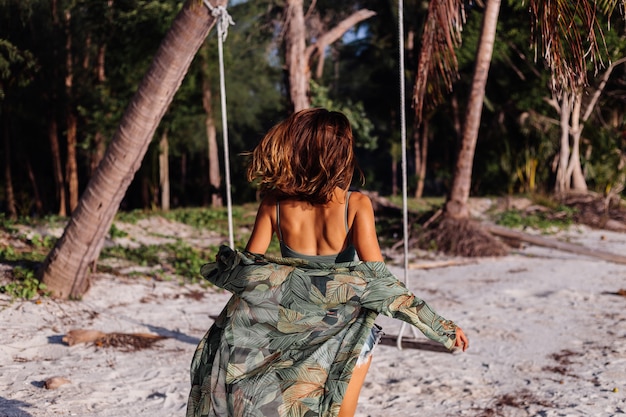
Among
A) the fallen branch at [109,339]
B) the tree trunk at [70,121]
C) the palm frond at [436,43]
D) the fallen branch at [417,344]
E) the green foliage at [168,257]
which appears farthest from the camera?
the tree trunk at [70,121]

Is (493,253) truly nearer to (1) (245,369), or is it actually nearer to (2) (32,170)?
(1) (245,369)

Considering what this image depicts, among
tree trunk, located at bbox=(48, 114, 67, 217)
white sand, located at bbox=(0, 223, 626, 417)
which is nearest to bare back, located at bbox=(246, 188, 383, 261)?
white sand, located at bbox=(0, 223, 626, 417)

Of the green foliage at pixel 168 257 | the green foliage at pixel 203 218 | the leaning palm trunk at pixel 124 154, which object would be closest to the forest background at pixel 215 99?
the green foliage at pixel 203 218

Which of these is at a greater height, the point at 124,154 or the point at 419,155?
the point at 419,155

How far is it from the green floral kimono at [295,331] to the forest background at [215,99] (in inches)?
367

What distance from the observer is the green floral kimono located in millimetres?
2416

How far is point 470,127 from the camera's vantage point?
10750 millimetres

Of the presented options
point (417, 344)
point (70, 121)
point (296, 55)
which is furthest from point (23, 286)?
point (70, 121)

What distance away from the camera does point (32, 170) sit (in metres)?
21.5

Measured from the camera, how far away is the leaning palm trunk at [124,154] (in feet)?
19.7

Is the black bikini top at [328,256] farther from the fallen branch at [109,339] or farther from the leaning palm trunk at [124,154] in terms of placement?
the leaning palm trunk at [124,154]

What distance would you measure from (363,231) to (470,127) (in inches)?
339

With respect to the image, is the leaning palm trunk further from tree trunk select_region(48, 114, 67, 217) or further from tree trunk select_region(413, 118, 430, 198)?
tree trunk select_region(413, 118, 430, 198)

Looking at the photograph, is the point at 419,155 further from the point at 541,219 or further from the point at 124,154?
the point at 124,154
